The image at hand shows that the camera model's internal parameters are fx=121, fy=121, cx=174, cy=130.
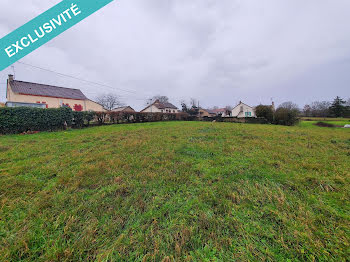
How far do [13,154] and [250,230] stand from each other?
659 cm

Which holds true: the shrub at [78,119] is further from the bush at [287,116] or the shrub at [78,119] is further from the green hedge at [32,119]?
the bush at [287,116]

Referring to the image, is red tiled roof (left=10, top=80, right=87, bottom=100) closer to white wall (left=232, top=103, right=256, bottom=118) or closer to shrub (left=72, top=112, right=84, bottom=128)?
shrub (left=72, top=112, right=84, bottom=128)

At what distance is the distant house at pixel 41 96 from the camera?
18750 mm

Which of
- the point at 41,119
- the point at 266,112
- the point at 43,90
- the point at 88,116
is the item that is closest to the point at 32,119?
the point at 41,119

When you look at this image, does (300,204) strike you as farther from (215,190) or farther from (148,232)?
(148,232)

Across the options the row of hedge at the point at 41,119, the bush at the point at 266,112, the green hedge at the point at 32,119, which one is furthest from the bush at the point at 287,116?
the green hedge at the point at 32,119

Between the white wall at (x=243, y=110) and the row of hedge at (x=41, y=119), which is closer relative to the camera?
the row of hedge at (x=41, y=119)

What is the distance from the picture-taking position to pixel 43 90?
2142 centimetres

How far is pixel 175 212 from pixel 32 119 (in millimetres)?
12216

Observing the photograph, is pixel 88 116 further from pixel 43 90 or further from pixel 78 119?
pixel 43 90

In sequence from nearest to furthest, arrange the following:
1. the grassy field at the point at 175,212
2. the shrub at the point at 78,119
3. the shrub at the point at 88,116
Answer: the grassy field at the point at 175,212, the shrub at the point at 78,119, the shrub at the point at 88,116

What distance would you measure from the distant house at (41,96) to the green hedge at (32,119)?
1479 centimetres

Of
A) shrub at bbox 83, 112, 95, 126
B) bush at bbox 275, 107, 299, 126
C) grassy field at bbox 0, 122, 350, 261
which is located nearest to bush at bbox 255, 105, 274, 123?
bush at bbox 275, 107, 299, 126

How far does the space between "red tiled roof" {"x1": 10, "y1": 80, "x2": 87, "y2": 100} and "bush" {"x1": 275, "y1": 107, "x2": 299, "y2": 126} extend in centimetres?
3519
